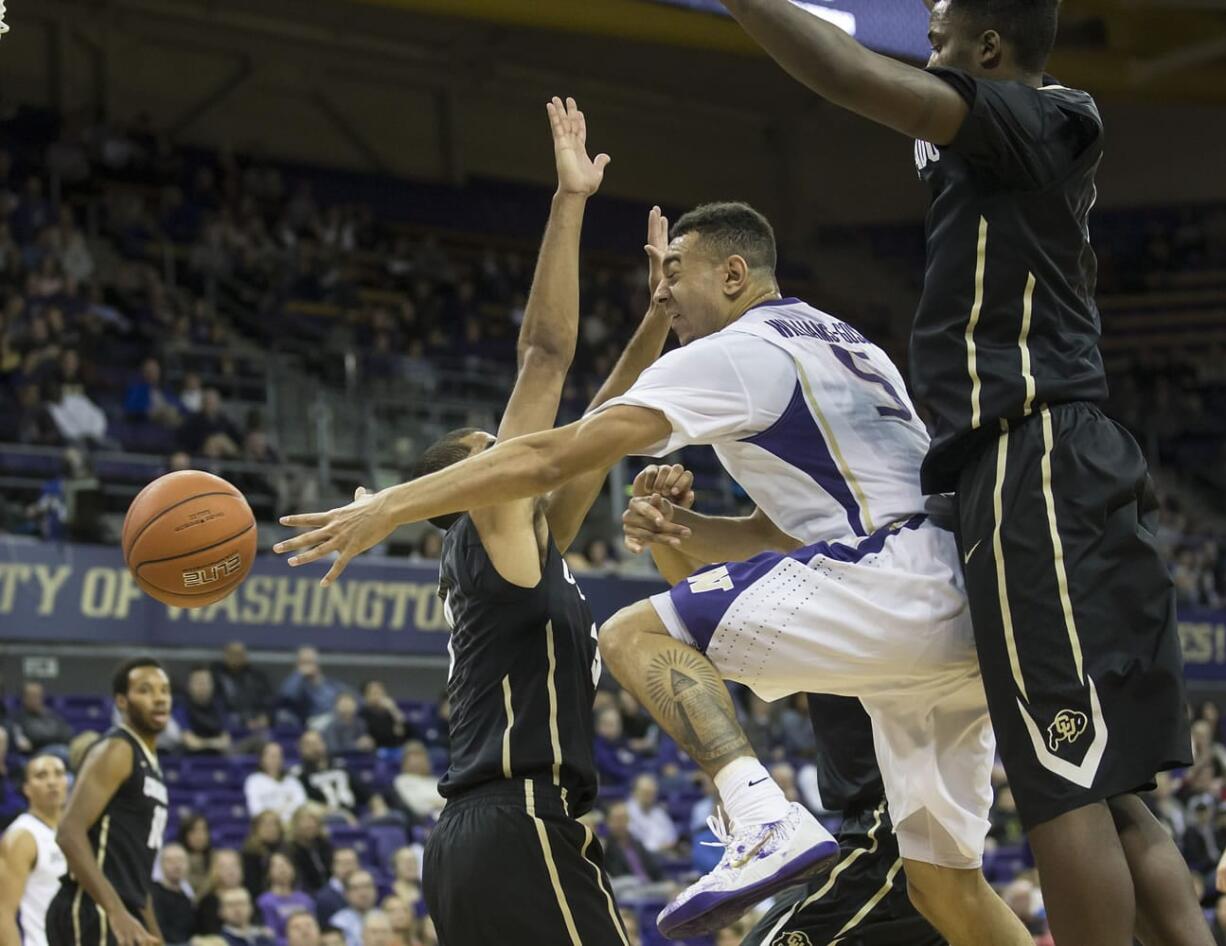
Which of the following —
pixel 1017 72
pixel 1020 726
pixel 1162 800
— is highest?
pixel 1017 72

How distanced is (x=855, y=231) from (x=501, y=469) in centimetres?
2353

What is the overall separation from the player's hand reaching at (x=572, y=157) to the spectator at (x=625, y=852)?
8.40m

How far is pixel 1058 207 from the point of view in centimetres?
401

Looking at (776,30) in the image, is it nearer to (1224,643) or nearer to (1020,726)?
(1020,726)

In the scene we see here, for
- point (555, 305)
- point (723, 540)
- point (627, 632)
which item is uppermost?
point (555, 305)

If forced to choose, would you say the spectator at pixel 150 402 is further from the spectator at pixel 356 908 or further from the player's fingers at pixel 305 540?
the player's fingers at pixel 305 540

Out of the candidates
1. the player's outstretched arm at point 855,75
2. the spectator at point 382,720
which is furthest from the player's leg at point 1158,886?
the spectator at point 382,720

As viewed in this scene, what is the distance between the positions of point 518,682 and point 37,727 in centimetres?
862

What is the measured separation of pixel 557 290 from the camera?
16.5ft

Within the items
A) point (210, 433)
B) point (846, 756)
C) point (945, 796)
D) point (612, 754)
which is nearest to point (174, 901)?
point (612, 754)

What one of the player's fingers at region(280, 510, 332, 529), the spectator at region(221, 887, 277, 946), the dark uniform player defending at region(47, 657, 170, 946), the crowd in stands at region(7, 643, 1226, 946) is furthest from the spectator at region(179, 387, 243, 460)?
the player's fingers at region(280, 510, 332, 529)

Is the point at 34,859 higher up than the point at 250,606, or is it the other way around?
the point at 250,606

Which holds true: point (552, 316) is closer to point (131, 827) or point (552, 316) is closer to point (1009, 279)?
point (1009, 279)

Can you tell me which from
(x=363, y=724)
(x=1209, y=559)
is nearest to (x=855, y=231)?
(x=1209, y=559)
